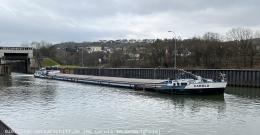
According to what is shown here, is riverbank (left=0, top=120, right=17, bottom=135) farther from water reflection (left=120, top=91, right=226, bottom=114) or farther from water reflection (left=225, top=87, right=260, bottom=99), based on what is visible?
water reflection (left=225, top=87, right=260, bottom=99)

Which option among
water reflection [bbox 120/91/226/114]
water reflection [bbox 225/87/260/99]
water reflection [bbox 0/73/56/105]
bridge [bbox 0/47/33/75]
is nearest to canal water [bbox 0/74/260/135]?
water reflection [bbox 120/91/226/114]

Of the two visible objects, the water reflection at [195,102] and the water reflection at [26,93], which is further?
the water reflection at [26,93]

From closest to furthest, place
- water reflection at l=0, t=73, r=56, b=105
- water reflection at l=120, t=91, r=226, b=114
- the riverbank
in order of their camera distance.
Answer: the riverbank → water reflection at l=120, t=91, r=226, b=114 → water reflection at l=0, t=73, r=56, b=105

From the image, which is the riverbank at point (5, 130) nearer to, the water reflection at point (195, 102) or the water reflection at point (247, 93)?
the water reflection at point (195, 102)

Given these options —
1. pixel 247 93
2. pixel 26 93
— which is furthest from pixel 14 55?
pixel 247 93

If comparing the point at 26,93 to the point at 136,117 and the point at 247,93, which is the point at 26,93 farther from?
the point at 247,93

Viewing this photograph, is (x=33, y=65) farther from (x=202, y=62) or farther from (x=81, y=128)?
(x=81, y=128)

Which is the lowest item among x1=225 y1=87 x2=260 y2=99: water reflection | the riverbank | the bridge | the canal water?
the canal water

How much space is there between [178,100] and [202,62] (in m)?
67.5

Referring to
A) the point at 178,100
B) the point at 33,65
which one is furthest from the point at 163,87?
the point at 33,65

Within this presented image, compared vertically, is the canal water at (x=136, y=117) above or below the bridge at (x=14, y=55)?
below

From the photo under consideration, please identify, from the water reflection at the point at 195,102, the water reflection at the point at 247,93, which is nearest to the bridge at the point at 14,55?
the water reflection at the point at 247,93

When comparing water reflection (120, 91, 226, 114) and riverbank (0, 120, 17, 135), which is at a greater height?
riverbank (0, 120, 17, 135)

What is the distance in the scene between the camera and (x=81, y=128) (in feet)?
90.8
